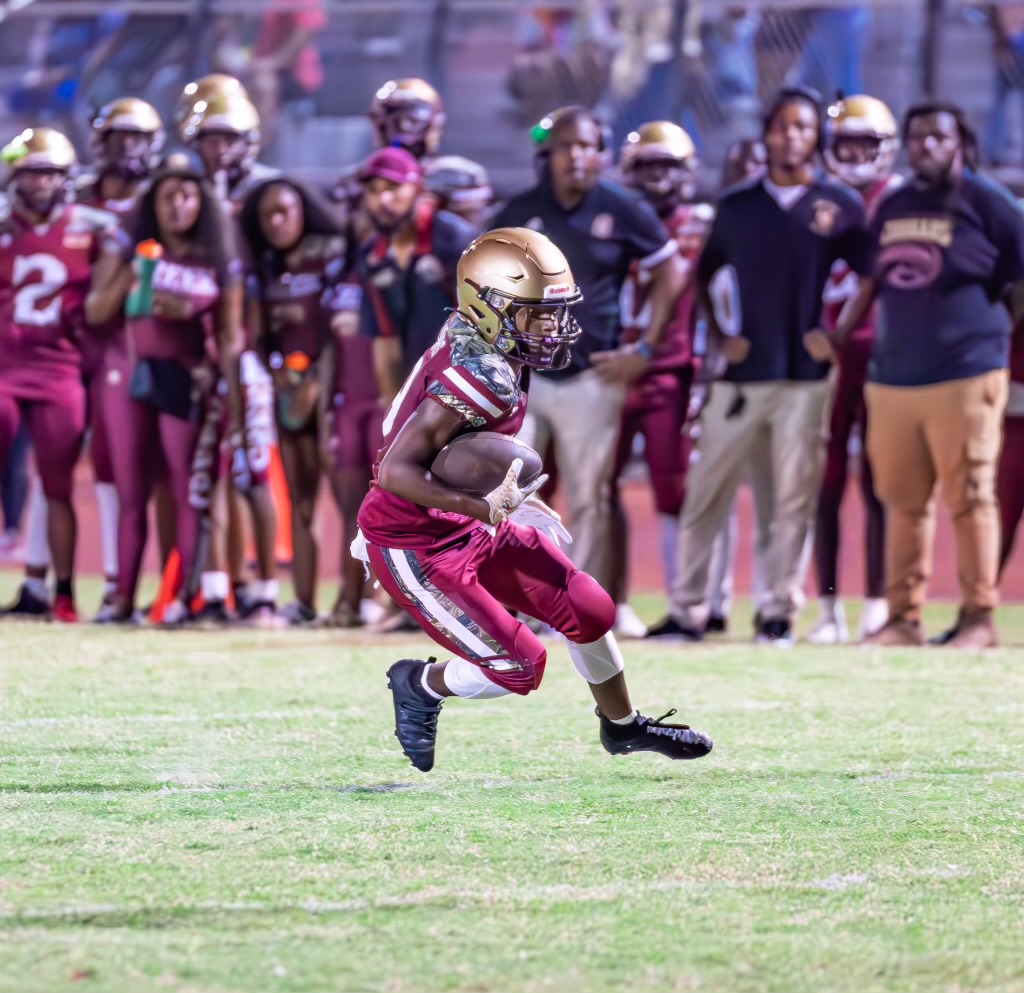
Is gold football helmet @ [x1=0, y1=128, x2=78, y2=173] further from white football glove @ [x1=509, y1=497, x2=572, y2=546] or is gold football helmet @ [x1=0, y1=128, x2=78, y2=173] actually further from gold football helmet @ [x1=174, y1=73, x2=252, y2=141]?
white football glove @ [x1=509, y1=497, x2=572, y2=546]

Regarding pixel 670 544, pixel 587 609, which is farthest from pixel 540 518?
pixel 670 544

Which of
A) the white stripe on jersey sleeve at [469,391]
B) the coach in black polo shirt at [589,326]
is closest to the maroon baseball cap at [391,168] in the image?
the coach in black polo shirt at [589,326]

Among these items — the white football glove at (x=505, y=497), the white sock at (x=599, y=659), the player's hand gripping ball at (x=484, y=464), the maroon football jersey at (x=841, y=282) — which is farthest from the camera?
the maroon football jersey at (x=841, y=282)

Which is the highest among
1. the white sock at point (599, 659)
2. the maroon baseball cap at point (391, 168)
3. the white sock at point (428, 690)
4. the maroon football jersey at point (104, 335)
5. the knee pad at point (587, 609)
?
the maroon baseball cap at point (391, 168)

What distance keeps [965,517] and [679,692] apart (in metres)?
1.87

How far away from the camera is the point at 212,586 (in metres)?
8.88

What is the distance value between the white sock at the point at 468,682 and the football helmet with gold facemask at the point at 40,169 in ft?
15.4

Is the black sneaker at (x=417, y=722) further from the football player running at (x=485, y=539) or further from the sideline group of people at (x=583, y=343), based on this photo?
the sideline group of people at (x=583, y=343)

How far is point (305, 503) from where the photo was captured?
891 cm

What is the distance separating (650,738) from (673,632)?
3.30 meters

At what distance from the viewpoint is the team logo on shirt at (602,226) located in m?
8.34

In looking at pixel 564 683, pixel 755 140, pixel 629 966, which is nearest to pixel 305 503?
pixel 564 683

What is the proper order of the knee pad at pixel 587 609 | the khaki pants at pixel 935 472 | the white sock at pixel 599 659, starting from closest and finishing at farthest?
the knee pad at pixel 587 609, the white sock at pixel 599 659, the khaki pants at pixel 935 472

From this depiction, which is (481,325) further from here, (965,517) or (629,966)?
(965,517)
